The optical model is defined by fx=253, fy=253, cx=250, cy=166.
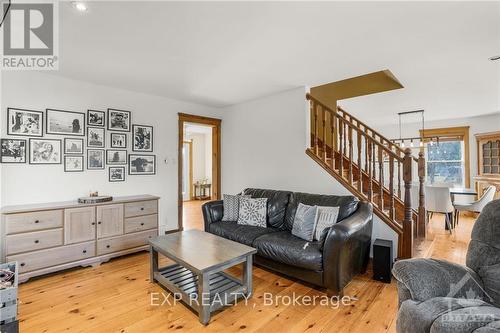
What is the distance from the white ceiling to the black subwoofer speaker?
204 centimetres

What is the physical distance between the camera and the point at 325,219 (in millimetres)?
2771

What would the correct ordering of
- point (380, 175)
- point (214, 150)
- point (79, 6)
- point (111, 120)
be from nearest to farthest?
point (79, 6) → point (380, 175) → point (111, 120) → point (214, 150)

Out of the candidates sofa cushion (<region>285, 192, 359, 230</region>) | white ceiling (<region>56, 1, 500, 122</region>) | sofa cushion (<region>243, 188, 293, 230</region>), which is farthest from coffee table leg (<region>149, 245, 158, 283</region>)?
white ceiling (<region>56, 1, 500, 122</region>)

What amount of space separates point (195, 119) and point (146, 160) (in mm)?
1206

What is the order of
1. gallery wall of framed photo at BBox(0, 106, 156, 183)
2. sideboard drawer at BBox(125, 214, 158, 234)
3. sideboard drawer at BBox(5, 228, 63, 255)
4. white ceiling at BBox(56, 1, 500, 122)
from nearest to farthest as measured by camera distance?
white ceiling at BBox(56, 1, 500, 122)
sideboard drawer at BBox(5, 228, 63, 255)
gallery wall of framed photo at BBox(0, 106, 156, 183)
sideboard drawer at BBox(125, 214, 158, 234)

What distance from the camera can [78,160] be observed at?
11.4 feet

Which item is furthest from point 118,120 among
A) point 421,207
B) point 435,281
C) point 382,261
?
point 421,207

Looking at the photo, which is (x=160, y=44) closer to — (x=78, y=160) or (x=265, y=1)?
(x=265, y=1)

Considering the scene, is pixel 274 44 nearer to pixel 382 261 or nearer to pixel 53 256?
pixel 382 261

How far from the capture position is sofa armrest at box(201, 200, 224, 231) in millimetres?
3545

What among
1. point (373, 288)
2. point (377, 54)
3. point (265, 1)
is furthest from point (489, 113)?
point (265, 1)

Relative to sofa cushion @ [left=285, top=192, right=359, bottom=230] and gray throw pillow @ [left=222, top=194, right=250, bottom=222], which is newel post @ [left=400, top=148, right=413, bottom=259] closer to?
sofa cushion @ [left=285, top=192, right=359, bottom=230]

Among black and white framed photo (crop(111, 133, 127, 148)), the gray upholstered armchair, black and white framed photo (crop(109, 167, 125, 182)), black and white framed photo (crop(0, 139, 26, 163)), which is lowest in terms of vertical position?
the gray upholstered armchair

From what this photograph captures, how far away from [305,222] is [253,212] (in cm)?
82
